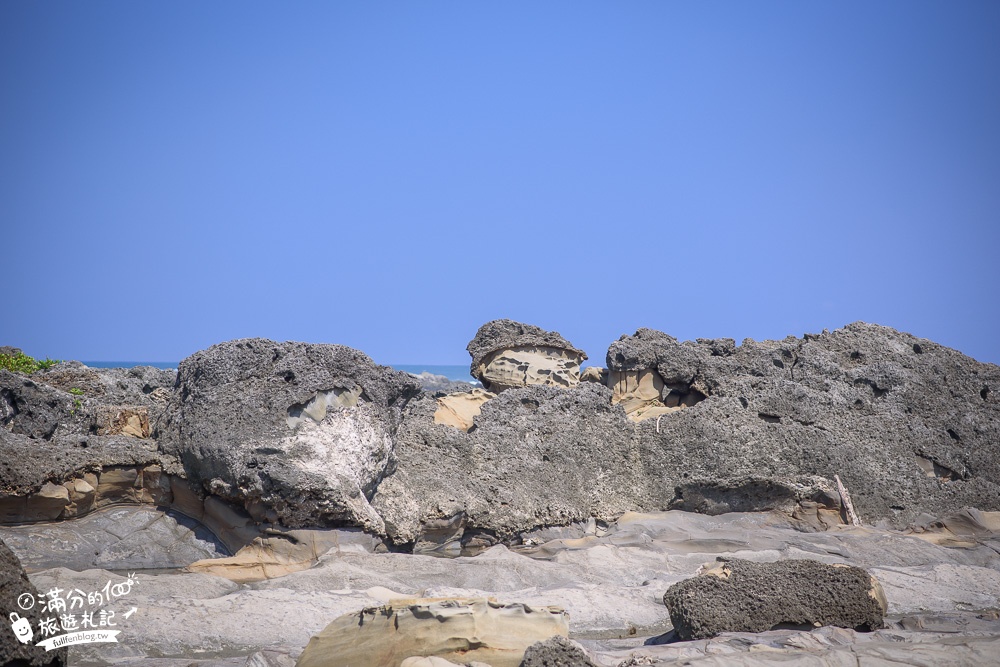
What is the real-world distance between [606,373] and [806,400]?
10.8 ft

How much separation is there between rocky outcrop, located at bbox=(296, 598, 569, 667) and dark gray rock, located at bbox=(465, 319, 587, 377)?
8.84 m

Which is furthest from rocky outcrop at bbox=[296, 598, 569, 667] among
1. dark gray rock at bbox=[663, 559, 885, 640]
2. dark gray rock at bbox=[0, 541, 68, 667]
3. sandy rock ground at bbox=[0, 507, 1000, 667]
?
dark gray rock at bbox=[0, 541, 68, 667]

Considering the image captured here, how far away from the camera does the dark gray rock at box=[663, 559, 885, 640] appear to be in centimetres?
678

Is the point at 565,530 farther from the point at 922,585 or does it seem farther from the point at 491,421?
the point at 922,585

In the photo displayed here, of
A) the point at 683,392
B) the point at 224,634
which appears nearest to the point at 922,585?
the point at 683,392

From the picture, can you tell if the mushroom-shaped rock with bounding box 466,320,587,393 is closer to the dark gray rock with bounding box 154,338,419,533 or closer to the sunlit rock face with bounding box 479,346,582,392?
the sunlit rock face with bounding box 479,346,582,392

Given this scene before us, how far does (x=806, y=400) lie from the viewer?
12141mm

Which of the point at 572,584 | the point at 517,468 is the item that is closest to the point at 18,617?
the point at 572,584

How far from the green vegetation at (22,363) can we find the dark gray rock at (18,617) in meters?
8.10

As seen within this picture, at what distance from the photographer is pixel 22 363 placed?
494 inches

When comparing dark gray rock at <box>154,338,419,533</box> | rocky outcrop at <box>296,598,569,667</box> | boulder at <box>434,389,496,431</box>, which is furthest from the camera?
boulder at <box>434,389,496,431</box>

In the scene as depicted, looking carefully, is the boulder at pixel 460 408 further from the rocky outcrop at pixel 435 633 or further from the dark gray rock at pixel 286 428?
the rocky outcrop at pixel 435 633

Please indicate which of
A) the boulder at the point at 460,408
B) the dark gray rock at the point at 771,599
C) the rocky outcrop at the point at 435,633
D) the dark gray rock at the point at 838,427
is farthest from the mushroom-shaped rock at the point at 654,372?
the rocky outcrop at the point at 435,633

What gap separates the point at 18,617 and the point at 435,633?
2.36m
